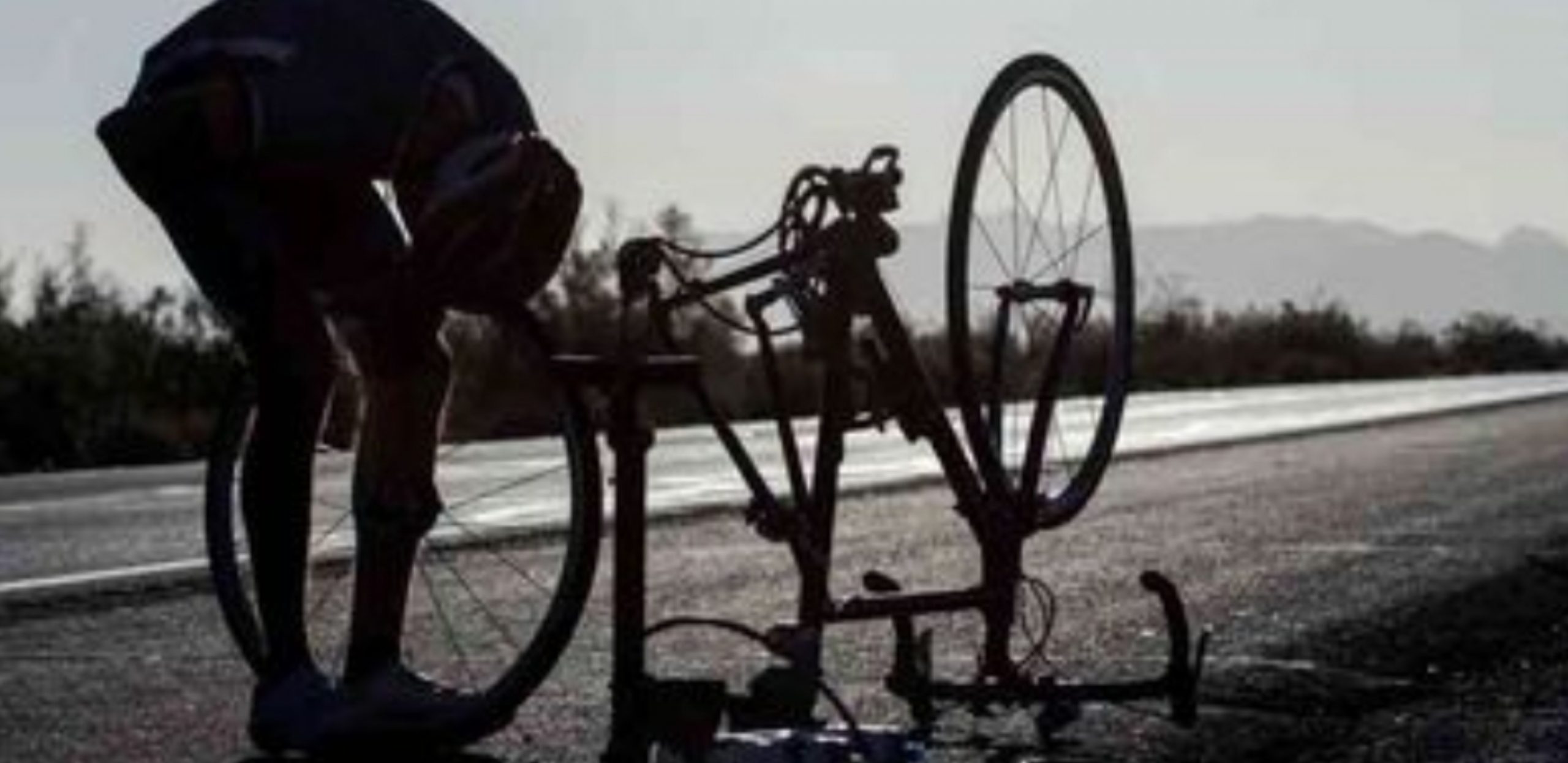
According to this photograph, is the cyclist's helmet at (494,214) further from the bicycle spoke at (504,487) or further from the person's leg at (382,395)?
the bicycle spoke at (504,487)

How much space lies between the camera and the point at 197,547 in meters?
14.0

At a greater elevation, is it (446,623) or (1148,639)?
(446,623)

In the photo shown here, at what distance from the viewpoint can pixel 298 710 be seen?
21.0ft

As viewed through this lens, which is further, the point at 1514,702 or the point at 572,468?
the point at 1514,702

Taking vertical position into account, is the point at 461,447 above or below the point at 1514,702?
above

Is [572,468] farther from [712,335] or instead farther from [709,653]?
[712,335]

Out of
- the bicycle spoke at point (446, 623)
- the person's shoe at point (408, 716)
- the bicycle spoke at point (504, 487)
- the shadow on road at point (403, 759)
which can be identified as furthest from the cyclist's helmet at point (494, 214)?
the bicycle spoke at point (446, 623)

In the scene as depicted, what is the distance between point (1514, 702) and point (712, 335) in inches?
1063

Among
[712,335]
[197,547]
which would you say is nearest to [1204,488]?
[197,547]

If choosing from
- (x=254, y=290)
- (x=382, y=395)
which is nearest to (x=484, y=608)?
(x=382, y=395)

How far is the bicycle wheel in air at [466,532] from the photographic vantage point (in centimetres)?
681

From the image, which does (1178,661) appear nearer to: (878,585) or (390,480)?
(878,585)

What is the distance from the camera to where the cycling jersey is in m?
6.11

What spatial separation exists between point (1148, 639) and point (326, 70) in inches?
164
